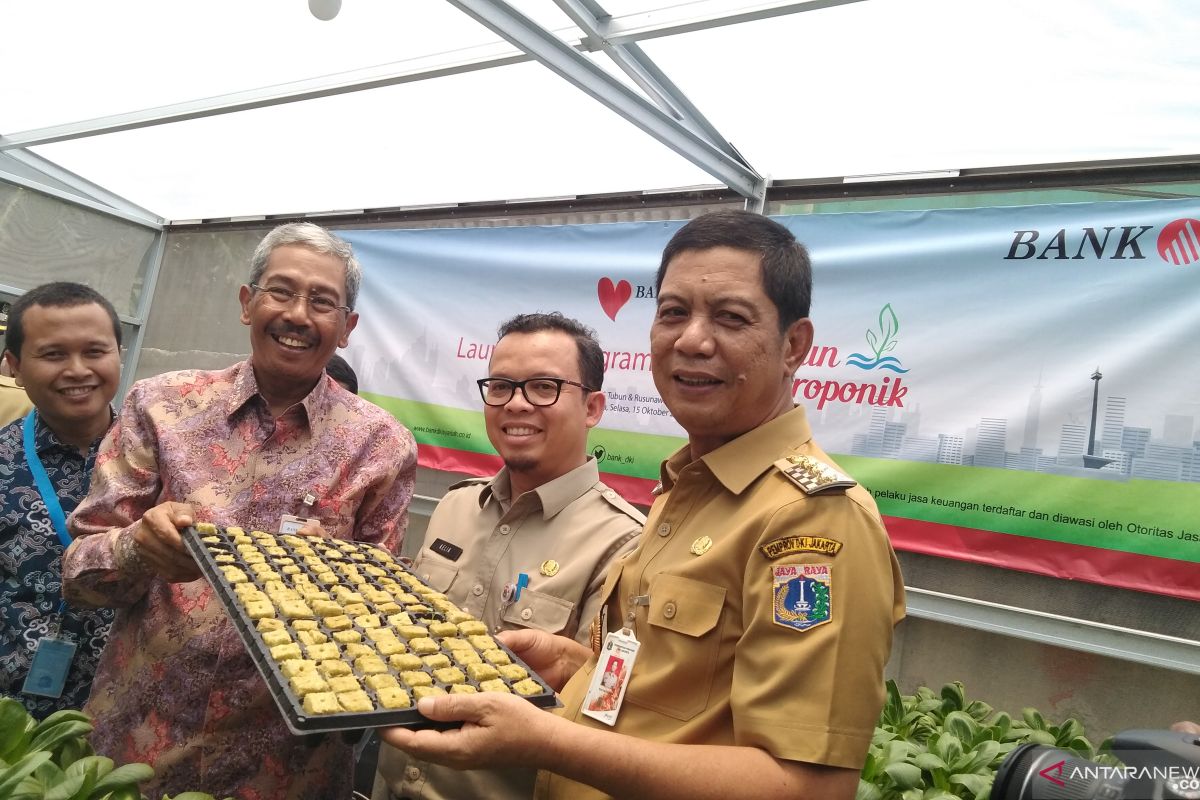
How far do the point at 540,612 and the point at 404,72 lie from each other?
3.39m

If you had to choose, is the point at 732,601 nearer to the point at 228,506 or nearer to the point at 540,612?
the point at 540,612

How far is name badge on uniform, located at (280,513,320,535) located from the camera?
2.22 m

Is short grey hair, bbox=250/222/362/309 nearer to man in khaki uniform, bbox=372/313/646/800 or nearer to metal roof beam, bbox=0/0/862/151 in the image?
man in khaki uniform, bbox=372/313/646/800

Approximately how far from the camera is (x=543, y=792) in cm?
159

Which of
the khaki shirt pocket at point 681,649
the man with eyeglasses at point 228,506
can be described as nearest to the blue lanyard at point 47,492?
the man with eyeglasses at point 228,506

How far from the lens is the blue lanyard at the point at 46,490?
2.62 meters

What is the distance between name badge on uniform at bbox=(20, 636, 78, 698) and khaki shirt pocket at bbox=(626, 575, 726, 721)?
2036 mm

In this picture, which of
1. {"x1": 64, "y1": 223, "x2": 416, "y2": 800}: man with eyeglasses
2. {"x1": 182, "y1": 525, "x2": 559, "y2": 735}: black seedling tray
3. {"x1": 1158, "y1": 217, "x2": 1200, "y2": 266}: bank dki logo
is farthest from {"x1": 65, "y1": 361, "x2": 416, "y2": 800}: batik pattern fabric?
{"x1": 1158, "y1": 217, "x2": 1200, "y2": 266}: bank dki logo

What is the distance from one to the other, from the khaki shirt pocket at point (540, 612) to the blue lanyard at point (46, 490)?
1.61 metres

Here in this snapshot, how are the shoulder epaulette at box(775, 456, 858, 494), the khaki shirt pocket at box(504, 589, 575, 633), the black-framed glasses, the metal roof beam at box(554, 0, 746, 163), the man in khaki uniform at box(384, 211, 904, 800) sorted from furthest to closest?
the metal roof beam at box(554, 0, 746, 163) → the black-framed glasses → the khaki shirt pocket at box(504, 589, 575, 633) → the shoulder epaulette at box(775, 456, 858, 494) → the man in khaki uniform at box(384, 211, 904, 800)

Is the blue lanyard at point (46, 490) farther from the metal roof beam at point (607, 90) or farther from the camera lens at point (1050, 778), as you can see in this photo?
the camera lens at point (1050, 778)

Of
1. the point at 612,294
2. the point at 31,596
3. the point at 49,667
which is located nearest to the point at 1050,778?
the point at 49,667

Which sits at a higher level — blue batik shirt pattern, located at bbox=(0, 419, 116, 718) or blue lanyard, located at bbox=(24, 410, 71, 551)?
blue lanyard, located at bbox=(24, 410, 71, 551)

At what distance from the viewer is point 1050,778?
100 cm
